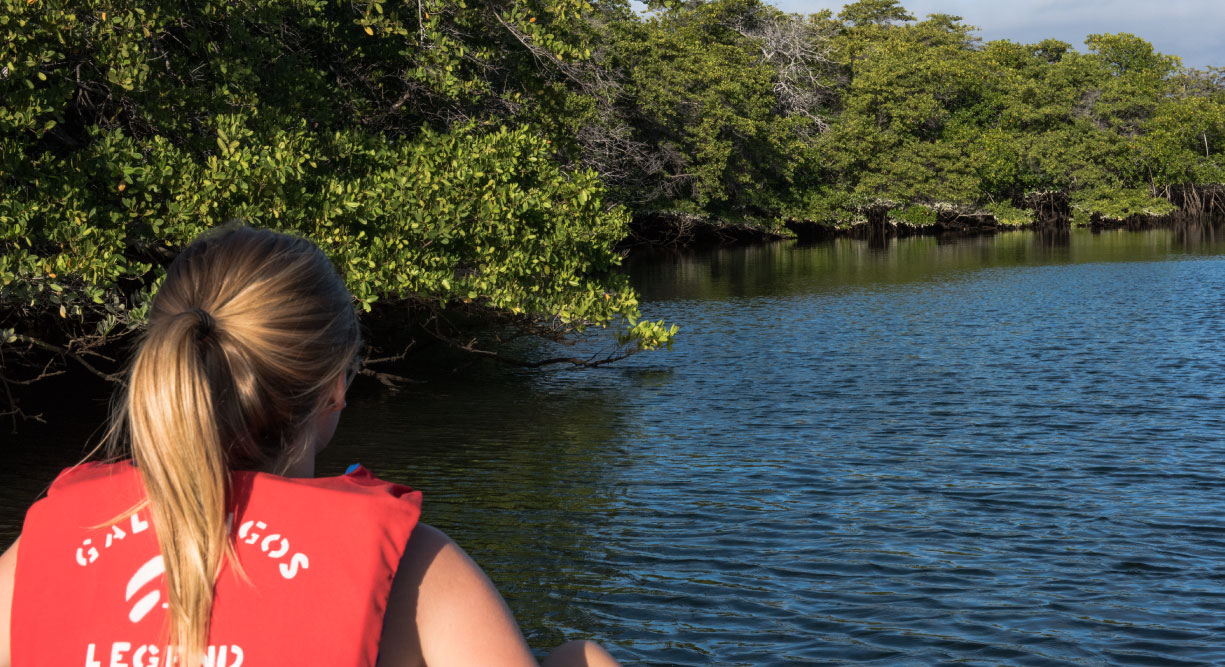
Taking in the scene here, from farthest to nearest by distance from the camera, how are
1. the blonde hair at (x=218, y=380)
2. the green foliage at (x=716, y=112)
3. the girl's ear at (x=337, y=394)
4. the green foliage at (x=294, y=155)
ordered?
the green foliage at (x=716, y=112) → the green foliage at (x=294, y=155) → the girl's ear at (x=337, y=394) → the blonde hair at (x=218, y=380)

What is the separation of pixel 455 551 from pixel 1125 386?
13.7m

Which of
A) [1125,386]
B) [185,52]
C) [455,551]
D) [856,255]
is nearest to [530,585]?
[455,551]

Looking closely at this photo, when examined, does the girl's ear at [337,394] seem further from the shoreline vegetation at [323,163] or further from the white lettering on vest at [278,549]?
the shoreline vegetation at [323,163]

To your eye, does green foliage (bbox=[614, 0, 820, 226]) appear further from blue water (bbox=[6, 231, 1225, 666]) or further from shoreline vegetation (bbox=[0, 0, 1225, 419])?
blue water (bbox=[6, 231, 1225, 666])

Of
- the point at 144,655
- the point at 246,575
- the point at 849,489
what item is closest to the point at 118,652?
the point at 144,655

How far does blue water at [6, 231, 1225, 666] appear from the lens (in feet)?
21.3

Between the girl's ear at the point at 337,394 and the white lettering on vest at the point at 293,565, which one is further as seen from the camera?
the girl's ear at the point at 337,394

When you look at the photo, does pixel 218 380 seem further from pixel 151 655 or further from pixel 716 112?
pixel 716 112

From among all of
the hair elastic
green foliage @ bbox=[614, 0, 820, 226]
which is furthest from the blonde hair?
green foliage @ bbox=[614, 0, 820, 226]

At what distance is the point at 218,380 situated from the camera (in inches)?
58.0

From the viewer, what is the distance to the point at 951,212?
55969 millimetres

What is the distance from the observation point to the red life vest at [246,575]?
143 centimetres

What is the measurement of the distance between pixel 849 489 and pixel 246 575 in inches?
328

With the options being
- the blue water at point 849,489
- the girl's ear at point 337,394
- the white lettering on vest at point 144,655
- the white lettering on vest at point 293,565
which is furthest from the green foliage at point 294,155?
the white lettering on vest at point 293,565
